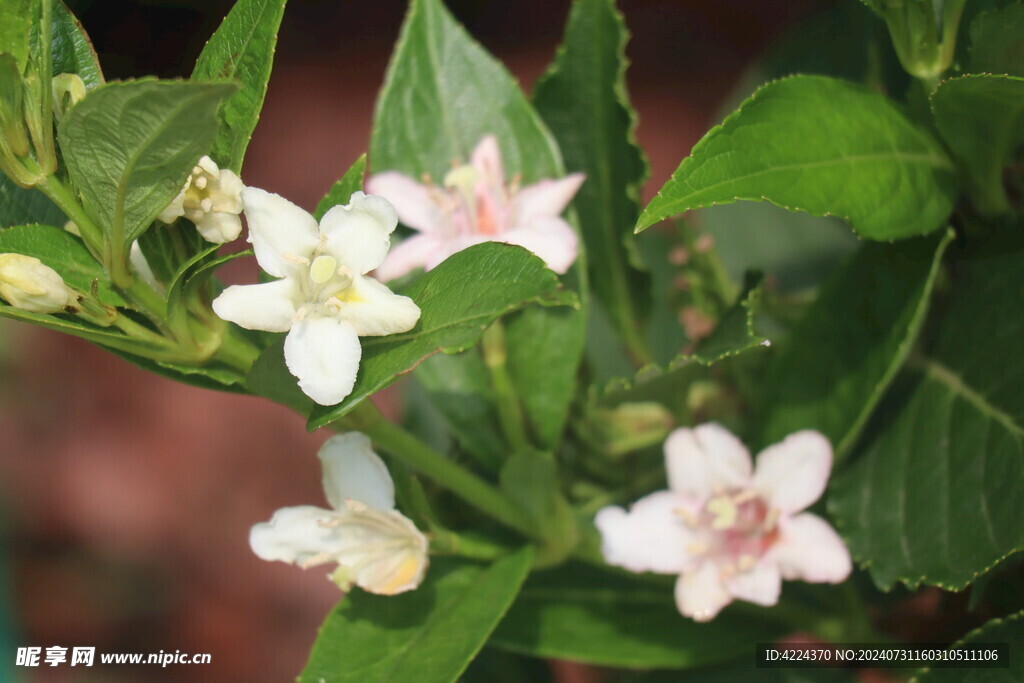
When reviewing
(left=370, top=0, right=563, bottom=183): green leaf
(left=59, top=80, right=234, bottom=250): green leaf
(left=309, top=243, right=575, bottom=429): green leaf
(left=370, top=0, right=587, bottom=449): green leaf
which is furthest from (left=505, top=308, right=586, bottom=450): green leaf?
(left=59, top=80, right=234, bottom=250): green leaf

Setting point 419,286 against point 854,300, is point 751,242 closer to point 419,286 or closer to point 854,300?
point 854,300

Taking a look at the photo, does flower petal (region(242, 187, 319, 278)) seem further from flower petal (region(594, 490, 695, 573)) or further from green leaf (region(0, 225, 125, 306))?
flower petal (region(594, 490, 695, 573))

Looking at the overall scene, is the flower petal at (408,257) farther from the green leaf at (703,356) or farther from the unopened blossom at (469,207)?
the green leaf at (703,356)

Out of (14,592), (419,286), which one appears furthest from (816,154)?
(14,592)

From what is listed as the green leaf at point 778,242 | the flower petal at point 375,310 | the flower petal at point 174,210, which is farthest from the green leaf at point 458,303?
the green leaf at point 778,242

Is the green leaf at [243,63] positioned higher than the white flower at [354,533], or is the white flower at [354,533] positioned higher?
the green leaf at [243,63]

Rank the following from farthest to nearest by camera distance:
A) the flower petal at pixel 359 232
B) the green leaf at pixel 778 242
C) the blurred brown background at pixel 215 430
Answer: the blurred brown background at pixel 215 430, the green leaf at pixel 778 242, the flower petal at pixel 359 232
